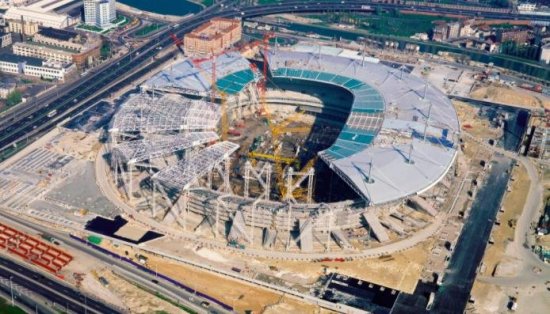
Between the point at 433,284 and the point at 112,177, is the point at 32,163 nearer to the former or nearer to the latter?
the point at 112,177

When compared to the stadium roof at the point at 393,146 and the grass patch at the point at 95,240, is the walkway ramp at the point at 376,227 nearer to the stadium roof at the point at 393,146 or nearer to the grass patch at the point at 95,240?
the stadium roof at the point at 393,146

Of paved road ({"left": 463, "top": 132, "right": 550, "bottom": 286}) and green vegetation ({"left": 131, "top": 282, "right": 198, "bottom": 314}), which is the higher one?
paved road ({"left": 463, "top": 132, "right": 550, "bottom": 286})

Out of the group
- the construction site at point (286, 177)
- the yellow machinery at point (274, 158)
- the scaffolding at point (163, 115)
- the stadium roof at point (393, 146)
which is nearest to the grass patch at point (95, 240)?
the construction site at point (286, 177)

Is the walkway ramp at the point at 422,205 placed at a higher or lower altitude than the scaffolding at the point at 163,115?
lower

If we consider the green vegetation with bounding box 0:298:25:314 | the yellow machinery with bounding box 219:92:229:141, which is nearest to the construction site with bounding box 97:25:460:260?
the yellow machinery with bounding box 219:92:229:141

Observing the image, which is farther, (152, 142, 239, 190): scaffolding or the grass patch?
(152, 142, 239, 190): scaffolding

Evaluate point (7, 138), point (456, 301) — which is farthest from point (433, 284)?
point (7, 138)

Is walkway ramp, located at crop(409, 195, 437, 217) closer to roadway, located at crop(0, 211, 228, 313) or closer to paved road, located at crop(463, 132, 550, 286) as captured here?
paved road, located at crop(463, 132, 550, 286)

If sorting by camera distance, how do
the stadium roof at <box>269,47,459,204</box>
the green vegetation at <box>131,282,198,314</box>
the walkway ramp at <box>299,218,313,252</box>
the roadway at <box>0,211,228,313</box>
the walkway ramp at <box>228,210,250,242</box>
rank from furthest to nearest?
the stadium roof at <box>269,47,459,204</box>
the walkway ramp at <box>228,210,250,242</box>
the walkway ramp at <box>299,218,313,252</box>
the roadway at <box>0,211,228,313</box>
the green vegetation at <box>131,282,198,314</box>

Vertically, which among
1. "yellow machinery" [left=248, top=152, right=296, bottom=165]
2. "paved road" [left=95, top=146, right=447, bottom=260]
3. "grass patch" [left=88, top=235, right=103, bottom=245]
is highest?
"yellow machinery" [left=248, top=152, right=296, bottom=165]
